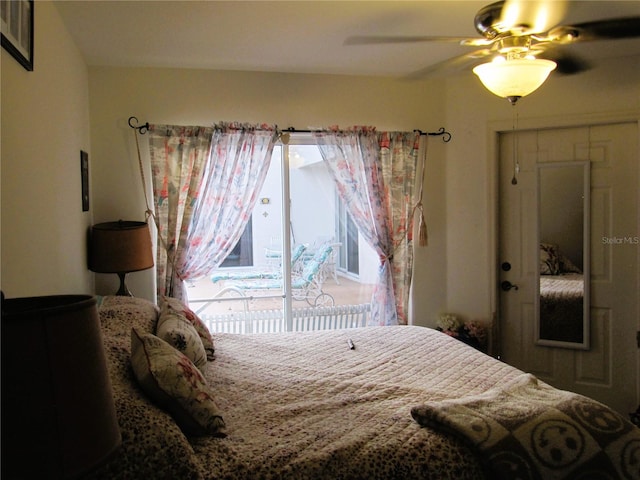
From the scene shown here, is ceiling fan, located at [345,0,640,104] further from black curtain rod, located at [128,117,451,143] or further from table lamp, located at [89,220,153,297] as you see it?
table lamp, located at [89,220,153,297]

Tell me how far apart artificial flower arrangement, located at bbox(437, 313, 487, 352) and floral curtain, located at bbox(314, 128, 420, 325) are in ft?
1.11

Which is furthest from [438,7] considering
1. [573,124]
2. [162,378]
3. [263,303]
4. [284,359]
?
[263,303]

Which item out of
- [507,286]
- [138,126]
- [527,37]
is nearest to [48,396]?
[527,37]

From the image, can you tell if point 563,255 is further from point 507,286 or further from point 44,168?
point 44,168

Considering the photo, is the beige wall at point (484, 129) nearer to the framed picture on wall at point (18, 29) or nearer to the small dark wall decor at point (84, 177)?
the small dark wall decor at point (84, 177)

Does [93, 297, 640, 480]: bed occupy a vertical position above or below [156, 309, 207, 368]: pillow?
below

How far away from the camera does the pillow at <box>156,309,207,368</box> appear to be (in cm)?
217

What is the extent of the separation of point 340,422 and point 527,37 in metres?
1.84

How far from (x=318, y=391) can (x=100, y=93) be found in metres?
2.68

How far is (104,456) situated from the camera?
0.88 m

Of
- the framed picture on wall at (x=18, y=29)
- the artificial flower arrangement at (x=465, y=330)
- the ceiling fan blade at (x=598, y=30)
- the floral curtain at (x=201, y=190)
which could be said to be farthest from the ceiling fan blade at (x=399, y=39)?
the artificial flower arrangement at (x=465, y=330)

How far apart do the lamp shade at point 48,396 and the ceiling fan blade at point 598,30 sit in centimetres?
214

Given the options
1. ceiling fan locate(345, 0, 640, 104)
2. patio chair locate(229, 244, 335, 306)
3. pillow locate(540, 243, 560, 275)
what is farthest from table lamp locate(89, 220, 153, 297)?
pillow locate(540, 243, 560, 275)

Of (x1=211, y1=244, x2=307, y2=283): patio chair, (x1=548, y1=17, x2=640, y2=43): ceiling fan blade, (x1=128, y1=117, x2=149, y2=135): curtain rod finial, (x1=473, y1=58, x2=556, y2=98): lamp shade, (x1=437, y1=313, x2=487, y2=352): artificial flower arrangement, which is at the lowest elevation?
(x1=437, y1=313, x2=487, y2=352): artificial flower arrangement
